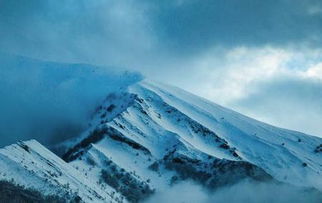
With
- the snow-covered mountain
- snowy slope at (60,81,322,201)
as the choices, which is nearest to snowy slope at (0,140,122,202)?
the snow-covered mountain

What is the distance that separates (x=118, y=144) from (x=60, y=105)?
22179mm

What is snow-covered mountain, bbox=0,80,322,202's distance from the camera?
7175 centimetres

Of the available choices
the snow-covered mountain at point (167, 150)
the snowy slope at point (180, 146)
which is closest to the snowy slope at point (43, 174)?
the snow-covered mountain at point (167, 150)

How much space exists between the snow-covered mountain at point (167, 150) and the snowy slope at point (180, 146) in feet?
0.43

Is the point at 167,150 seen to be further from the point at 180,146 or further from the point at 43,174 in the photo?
the point at 43,174

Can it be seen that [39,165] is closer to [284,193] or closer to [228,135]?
[284,193]

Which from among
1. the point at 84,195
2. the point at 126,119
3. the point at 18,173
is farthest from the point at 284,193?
the point at 18,173

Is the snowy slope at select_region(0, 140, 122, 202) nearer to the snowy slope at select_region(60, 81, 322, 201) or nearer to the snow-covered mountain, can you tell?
the snow-covered mountain

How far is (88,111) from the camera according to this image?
9625 centimetres

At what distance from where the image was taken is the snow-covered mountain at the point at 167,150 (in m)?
71.8

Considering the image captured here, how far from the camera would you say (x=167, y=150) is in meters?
82.8

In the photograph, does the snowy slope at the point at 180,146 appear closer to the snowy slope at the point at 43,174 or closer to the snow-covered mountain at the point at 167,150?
the snow-covered mountain at the point at 167,150

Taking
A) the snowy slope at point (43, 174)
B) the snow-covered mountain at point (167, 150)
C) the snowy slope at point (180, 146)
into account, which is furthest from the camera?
the snowy slope at point (180, 146)

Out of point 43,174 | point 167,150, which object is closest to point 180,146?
point 167,150
